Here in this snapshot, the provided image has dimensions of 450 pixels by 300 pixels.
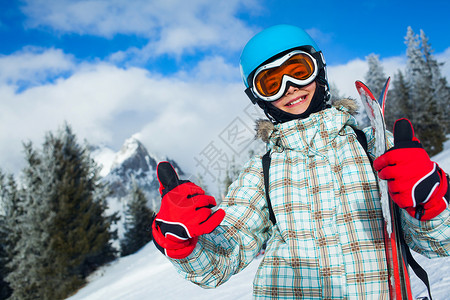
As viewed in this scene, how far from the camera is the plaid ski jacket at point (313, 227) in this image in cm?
164

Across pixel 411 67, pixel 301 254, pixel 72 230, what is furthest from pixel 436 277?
pixel 411 67

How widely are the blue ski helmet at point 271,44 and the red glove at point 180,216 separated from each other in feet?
4.71

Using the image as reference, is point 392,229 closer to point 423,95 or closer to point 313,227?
point 313,227

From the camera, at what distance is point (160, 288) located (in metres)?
8.86

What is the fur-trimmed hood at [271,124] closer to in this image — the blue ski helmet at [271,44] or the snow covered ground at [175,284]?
the blue ski helmet at [271,44]

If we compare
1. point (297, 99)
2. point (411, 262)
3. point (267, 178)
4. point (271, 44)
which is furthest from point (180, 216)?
point (271, 44)

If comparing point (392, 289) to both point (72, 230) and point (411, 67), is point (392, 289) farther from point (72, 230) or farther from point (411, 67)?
point (411, 67)

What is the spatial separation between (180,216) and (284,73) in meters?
1.52

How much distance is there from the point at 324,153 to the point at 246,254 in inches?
34.6

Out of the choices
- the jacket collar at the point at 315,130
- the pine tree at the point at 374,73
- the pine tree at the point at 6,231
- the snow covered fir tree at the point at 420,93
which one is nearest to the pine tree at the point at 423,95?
the snow covered fir tree at the point at 420,93

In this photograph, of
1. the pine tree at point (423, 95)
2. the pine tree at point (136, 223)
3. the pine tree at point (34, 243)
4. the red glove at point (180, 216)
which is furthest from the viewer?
the pine tree at point (136, 223)

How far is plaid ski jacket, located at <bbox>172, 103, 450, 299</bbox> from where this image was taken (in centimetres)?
164

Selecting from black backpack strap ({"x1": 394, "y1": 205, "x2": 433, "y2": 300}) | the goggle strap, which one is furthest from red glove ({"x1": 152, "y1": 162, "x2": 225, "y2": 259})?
the goggle strap

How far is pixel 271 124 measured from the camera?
7.39 feet
